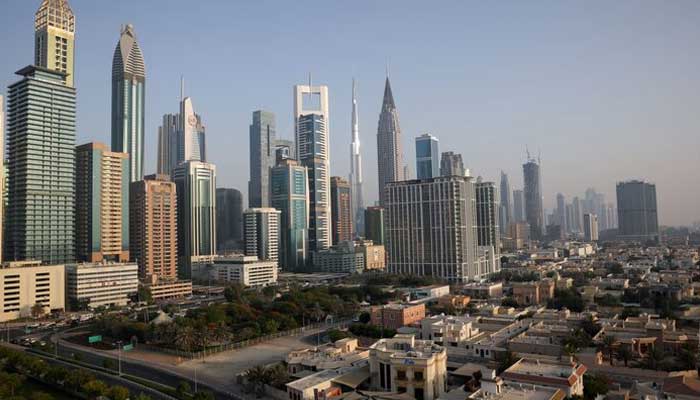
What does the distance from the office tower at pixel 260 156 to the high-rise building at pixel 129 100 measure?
150ft

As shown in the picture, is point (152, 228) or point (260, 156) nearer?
point (152, 228)

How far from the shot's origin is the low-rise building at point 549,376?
21469mm

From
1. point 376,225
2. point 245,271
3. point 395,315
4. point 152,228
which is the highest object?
point 376,225

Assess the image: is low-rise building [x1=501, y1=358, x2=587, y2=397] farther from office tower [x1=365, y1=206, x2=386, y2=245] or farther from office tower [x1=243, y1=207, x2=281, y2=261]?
office tower [x1=365, y1=206, x2=386, y2=245]

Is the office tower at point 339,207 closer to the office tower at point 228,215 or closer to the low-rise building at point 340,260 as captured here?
the low-rise building at point 340,260

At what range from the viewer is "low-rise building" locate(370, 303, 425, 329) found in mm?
44219

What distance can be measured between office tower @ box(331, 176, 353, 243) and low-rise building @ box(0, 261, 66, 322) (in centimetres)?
8196

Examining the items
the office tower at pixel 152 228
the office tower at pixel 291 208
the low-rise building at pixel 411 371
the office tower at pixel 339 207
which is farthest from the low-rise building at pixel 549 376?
the office tower at pixel 339 207

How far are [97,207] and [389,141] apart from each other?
125 m

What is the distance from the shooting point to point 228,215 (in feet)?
542

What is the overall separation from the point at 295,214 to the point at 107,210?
41.2 metres

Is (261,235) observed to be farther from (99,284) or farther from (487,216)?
→ (487,216)

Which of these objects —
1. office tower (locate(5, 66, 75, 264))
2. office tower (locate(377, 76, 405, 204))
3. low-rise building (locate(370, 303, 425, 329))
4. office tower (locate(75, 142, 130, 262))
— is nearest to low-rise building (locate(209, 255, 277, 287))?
office tower (locate(75, 142, 130, 262))

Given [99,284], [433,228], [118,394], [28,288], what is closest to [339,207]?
[433,228]
